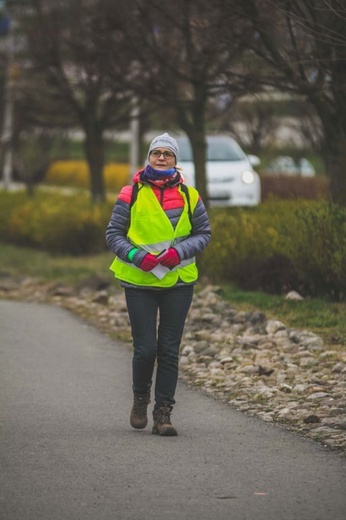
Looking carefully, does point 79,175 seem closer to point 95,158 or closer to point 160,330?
point 95,158

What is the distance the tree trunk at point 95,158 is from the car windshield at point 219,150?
60.0 inches

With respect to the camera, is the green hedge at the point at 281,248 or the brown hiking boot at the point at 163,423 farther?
the green hedge at the point at 281,248

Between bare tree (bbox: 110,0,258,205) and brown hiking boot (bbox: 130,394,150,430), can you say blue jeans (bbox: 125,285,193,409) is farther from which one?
bare tree (bbox: 110,0,258,205)

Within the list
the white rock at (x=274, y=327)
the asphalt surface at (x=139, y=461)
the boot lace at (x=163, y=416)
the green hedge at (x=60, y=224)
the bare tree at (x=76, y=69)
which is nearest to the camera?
the asphalt surface at (x=139, y=461)

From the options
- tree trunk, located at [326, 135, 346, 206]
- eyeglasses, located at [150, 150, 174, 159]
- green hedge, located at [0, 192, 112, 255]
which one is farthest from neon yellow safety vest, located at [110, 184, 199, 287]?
green hedge, located at [0, 192, 112, 255]

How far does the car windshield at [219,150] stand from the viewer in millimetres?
27141

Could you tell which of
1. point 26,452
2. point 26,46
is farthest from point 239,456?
point 26,46

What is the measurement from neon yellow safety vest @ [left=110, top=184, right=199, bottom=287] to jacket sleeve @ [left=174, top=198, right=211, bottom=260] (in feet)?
0.13

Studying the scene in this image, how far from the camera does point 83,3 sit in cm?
2445

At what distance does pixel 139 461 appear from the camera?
765cm

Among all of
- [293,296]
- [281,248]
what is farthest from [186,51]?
[293,296]

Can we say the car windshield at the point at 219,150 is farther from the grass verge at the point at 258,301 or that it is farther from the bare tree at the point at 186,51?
the bare tree at the point at 186,51

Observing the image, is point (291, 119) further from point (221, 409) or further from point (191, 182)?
point (221, 409)

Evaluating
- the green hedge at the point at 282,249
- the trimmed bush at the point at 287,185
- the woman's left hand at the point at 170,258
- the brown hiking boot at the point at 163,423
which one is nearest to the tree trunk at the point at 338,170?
the green hedge at the point at 282,249
